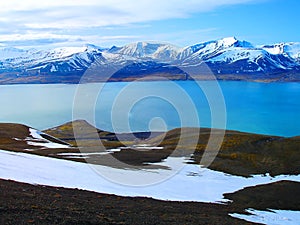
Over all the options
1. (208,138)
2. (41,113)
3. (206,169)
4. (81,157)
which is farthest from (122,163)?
(41,113)

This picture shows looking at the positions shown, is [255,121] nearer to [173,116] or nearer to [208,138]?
[173,116]

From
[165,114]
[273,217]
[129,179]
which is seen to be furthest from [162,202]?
[165,114]

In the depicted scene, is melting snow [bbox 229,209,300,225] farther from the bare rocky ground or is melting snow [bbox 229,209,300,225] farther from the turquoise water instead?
the turquoise water

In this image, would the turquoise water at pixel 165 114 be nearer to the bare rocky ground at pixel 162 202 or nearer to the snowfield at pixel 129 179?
the bare rocky ground at pixel 162 202

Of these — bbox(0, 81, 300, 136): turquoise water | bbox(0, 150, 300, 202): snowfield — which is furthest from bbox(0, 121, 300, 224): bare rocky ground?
bbox(0, 81, 300, 136): turquoise water

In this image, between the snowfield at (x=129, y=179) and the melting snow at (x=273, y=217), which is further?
the snowfield at (x=129, y=179)

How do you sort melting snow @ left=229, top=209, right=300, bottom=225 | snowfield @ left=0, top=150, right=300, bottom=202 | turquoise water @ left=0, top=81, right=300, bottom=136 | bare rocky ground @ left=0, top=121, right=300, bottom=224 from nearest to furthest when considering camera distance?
bare rocky ground @ left=0, top=121, right=300, bottom=224 < melting snow @ left=229, top=209, right=300, bottom=225 < snowfield @ left=0, top=150, right=300, bottom=202 < turquoise water @ left=0, top=81, right=300, bottom=136

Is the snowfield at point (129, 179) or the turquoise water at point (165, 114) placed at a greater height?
the snowfield at point (129, 179)

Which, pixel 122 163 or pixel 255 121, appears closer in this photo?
pixel 122 163

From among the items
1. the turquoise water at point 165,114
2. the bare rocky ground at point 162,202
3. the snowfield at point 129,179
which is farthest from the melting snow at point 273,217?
the turquoise water at point 165,114

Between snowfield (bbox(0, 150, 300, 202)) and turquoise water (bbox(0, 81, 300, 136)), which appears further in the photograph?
turquoise water (bbox(0, 81, 300, 136))

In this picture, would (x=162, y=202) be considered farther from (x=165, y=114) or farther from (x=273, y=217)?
(x=165, y=114)
